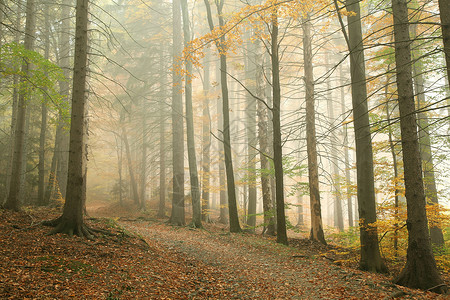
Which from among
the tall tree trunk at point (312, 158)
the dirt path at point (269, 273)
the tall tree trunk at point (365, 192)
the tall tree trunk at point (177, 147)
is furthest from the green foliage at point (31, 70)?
the tall tree trunk at point (312, 158)

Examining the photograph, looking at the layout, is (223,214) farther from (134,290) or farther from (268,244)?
(134,290)

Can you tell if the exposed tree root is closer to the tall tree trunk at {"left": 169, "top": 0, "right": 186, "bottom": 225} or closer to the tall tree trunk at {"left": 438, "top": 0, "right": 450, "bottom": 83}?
the tall tree trunk at {"left": 169, "top": 0, "right": 186, "bottom": 225}

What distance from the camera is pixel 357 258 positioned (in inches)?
343

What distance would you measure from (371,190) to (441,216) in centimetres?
193

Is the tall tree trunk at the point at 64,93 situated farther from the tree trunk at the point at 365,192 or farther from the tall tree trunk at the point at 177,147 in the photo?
the tree trunk at the point at 365,192

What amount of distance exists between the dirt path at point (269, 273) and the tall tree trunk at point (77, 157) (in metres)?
2.68

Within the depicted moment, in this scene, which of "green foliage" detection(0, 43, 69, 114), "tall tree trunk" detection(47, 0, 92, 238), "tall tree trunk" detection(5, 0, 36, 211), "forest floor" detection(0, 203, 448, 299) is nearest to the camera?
"forest floor" detection(0, 203, 448, 299)

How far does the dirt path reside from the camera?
18.4 feet

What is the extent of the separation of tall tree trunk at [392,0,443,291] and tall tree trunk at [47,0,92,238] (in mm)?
7250

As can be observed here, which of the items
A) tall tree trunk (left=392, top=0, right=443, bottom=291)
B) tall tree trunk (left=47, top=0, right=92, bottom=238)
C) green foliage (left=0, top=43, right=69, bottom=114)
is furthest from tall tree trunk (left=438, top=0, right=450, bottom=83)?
green foliage (left=0, top=43, right=69, bottom=114)

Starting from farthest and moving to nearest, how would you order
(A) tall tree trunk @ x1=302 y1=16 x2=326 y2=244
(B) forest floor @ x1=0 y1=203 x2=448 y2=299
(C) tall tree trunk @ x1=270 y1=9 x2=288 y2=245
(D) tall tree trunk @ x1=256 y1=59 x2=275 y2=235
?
(D) tall tree trunk @ x1=256 y1=59 x2=275 y2=235 < (A) tall tree trunk @ x1=302 y1=16 x2=326 y2=244 < (C) tall tree trunk @ x1=270 y1=9 x2=288 y2=245 < (B) forest floor @ x1=0 y1=203 x2=448 y2=299

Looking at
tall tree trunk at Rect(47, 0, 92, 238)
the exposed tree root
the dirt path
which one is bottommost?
the dirt path

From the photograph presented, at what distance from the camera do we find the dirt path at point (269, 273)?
5598mm

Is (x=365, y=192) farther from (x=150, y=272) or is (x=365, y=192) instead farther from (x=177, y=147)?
(x=177, y=147)
